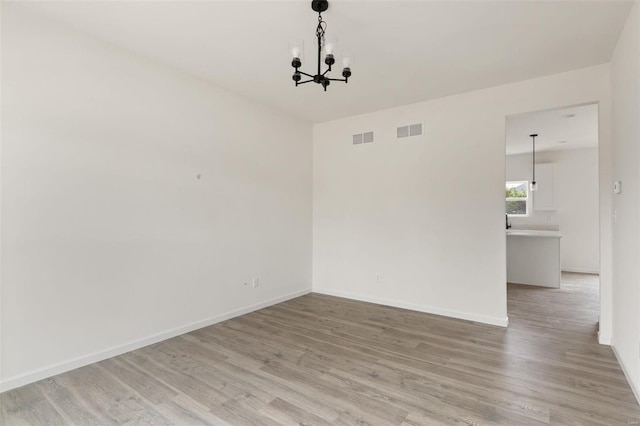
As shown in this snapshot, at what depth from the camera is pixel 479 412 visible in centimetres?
207

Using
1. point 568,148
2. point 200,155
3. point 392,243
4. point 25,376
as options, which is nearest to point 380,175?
point 392,243

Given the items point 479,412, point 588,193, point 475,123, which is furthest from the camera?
point 588,193

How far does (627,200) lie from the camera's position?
2477mm

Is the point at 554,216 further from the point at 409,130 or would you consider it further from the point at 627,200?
the point at 627,200

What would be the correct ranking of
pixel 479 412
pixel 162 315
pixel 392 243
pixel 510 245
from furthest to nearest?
pixel 510 245 → pixel 392 243 → pixel 162 315 → pixel 479 412

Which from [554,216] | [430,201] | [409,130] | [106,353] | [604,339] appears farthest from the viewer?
[554,216]

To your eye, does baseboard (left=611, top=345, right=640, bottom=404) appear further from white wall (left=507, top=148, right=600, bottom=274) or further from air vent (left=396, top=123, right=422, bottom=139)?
white wall (left=507, top=148, right=600, bottom=274)

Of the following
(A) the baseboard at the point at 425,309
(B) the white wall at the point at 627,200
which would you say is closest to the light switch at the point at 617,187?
(B) the white wall at the point at 627,200

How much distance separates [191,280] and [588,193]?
27.0 ft

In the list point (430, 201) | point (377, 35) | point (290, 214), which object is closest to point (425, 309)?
point (430, 201)

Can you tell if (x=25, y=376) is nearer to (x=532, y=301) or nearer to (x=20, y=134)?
(x=20, y=134)

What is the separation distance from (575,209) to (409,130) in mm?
5415

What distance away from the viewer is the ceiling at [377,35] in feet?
7.74

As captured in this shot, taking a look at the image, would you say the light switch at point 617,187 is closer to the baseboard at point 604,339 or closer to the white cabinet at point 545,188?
the baseboard at point 604,339
